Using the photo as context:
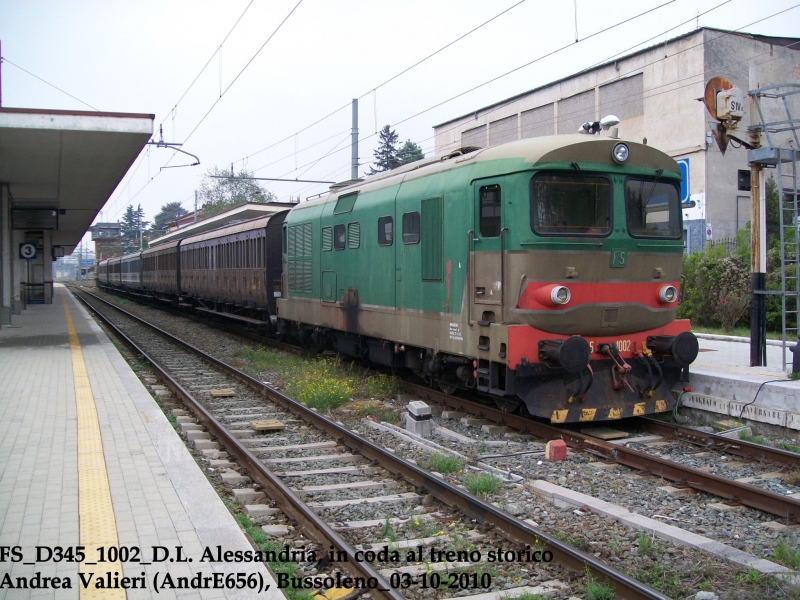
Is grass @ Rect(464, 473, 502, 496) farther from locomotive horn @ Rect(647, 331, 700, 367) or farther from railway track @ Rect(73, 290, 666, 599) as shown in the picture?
locomotive horn @ Rect(647, 331, 700, 367)

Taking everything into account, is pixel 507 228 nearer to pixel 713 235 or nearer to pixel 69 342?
pixel 69 342

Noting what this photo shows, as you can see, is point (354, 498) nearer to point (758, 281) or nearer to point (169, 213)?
point (758, 281)

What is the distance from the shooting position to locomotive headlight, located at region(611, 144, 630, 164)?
809 centimetres

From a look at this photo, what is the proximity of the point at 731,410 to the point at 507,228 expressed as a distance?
11.8ft

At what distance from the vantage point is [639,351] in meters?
8.35

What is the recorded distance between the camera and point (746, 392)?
→ 8.45 meters

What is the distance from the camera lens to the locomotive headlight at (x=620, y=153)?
809cm

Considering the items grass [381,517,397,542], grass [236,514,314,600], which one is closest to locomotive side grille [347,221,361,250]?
grass [236,514,314,600]

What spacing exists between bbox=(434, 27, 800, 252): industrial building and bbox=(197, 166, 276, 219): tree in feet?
173

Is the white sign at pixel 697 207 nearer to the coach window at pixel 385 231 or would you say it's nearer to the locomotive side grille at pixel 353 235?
the locomotive side grille at pixel 353 235

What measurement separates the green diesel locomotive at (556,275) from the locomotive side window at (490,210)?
0.06ft

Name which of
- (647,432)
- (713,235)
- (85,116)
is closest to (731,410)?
(647,432)

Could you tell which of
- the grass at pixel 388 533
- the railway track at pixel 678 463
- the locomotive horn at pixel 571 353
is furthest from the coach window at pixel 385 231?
the grass at pixel 388 533

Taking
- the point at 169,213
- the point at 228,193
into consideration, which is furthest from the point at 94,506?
the point at 169,213
